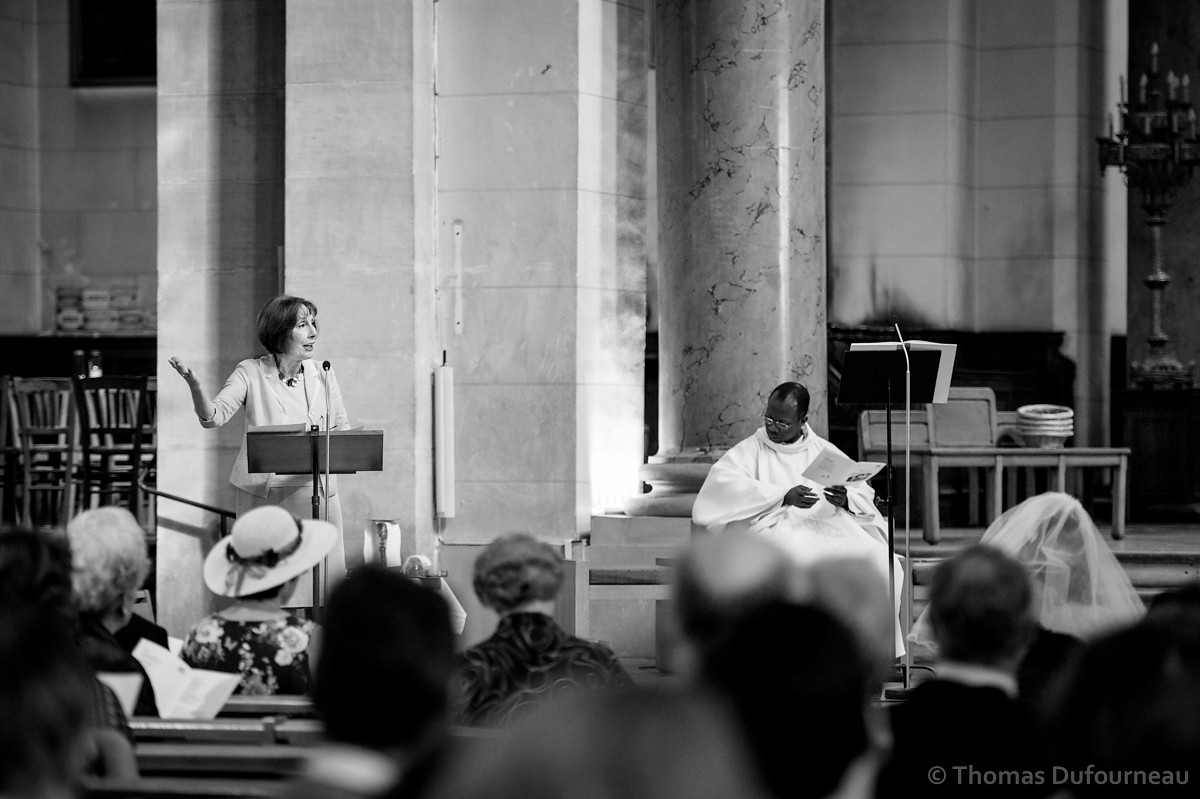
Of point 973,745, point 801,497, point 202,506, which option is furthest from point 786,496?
point 973,745

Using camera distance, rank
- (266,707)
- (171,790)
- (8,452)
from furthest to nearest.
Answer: (8,452) < (266,707) < (171,790)

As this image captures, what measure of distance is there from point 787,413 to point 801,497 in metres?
0.40

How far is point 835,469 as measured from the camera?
738 centimetres

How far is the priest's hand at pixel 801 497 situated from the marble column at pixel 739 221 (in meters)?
1.35

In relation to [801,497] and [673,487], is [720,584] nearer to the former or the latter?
[801,497]

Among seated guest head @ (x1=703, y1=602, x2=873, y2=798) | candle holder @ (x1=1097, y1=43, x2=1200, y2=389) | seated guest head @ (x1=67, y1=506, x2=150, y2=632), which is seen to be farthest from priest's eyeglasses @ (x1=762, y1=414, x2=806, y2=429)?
seated guest head @ (x1=703, y1=602, x2=873, y2=798)

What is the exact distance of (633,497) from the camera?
9234 millimetres

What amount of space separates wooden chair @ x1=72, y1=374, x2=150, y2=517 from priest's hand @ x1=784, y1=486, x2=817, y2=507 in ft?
16.0

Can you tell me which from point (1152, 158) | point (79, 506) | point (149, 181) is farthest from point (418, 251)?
point (149, 181)

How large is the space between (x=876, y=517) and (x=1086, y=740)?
5.63 metres

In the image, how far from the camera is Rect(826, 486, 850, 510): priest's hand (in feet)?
25.5

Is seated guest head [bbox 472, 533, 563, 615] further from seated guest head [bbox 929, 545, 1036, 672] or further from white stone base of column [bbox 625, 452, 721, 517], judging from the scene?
white stone base of column [bbox 625, 452, 721, 517]

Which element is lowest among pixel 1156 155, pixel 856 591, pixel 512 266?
pixel 856 591

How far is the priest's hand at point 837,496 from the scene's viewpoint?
7.78m
